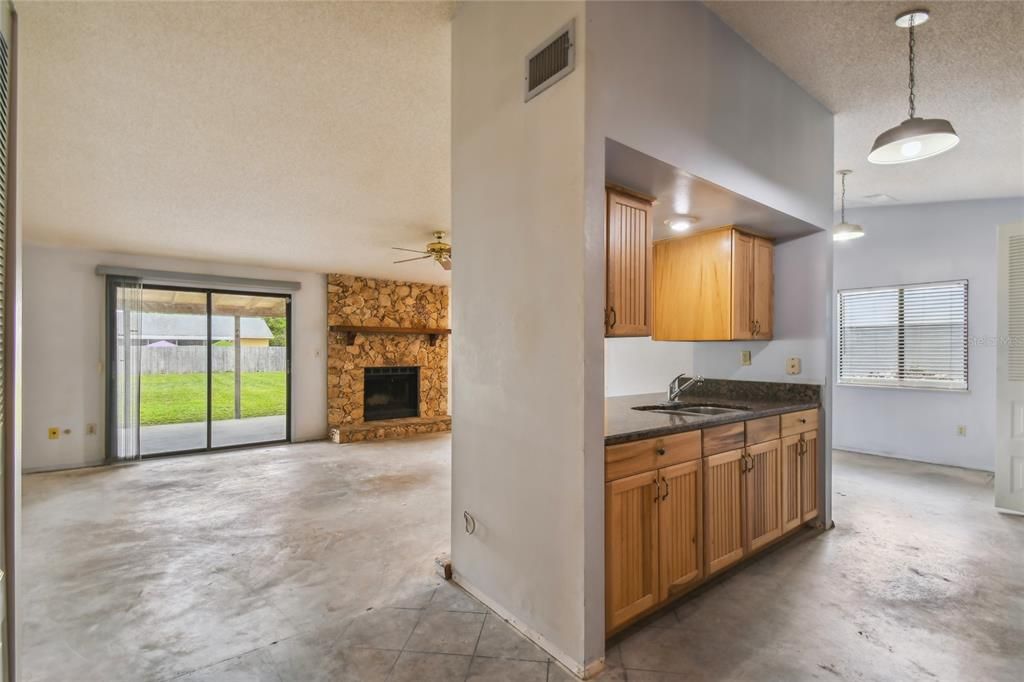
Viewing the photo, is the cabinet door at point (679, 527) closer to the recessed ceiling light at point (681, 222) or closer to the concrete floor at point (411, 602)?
the concrete floor at point (411, 602)

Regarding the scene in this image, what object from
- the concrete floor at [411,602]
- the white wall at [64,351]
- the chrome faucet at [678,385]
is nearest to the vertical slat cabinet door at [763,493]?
the concrete floor at [411,602]

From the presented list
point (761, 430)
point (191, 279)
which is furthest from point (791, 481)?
point (191, 279)

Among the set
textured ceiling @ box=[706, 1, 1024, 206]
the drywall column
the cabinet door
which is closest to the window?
textured ceiling @ box=[706, 1, 1024, 206]

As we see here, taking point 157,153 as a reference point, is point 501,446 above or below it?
below

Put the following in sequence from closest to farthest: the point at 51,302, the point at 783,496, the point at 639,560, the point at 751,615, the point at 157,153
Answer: the point at 639,560 < the point at 751,615 < the point at 783,496 < the point at 157,153 < the point at 51,302

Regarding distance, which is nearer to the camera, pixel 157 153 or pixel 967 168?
pixel 157 153

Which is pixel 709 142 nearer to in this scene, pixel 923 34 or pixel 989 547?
pixel 923 34

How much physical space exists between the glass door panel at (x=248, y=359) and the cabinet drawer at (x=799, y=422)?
634 centimetres

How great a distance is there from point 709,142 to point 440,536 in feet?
9.35

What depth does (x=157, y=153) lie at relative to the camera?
318 cm

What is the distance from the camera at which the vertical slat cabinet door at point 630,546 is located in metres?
1.93

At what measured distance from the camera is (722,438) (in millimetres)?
2494

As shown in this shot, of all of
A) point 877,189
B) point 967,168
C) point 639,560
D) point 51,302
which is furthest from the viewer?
point 51,302

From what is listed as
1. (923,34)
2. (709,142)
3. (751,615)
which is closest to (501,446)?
(751,615)
